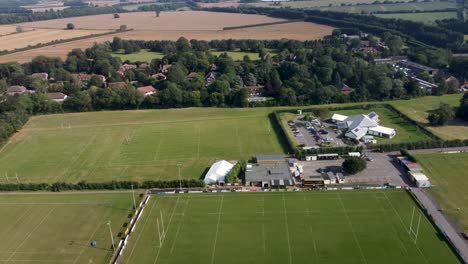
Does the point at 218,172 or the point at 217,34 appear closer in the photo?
the point at 218,172

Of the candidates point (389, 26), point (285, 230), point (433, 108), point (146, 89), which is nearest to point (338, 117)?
point (433, 108)

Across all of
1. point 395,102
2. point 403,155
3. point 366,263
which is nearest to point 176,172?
point 366,263

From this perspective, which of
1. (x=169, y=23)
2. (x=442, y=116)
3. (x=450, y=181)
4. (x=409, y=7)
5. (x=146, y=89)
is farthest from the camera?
(x=409, y=7)

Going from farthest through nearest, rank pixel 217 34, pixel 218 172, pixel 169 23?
1. pixel 169 23
2. pixel 217 34
3. pixel 218 172

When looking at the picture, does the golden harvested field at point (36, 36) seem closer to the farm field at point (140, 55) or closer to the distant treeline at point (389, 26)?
the farm field at point (140, 55)

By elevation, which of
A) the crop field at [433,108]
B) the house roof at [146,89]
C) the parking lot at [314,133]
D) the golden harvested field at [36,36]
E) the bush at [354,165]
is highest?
the bush at [354,165]

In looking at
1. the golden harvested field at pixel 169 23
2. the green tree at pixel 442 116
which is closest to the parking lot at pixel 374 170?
the green tree at pixel 442 116

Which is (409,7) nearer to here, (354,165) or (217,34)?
(217,34)
